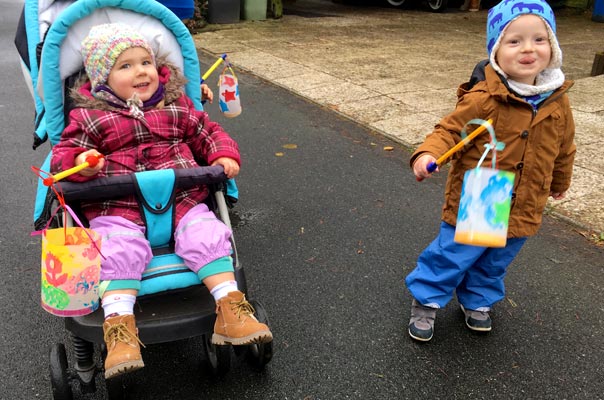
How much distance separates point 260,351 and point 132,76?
133cm

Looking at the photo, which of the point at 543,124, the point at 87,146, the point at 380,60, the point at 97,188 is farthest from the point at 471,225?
the point at 380,60

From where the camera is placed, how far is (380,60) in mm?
8656

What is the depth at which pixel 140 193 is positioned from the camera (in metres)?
2.31

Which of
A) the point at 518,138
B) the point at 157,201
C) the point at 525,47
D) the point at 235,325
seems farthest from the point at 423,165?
the point at 157,201

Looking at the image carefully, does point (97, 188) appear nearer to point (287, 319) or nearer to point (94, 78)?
point (94, 78)

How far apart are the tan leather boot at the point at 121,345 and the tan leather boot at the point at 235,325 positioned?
29 centimetres

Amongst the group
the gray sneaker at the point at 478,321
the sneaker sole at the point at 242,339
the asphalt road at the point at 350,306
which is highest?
the sneaker sole at the point at 242,339

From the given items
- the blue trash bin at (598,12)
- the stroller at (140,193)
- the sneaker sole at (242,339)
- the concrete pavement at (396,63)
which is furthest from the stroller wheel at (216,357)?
the blue trash bin at (598,12)

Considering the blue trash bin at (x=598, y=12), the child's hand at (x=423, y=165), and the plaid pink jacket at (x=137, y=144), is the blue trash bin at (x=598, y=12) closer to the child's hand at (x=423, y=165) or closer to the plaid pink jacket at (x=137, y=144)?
the child's hand at (x=423, y=165)

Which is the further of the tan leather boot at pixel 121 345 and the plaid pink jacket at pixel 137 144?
the plaid pink jacket at pixel 137 144

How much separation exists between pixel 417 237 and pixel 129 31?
220 cm

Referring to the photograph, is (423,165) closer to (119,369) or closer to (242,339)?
(242,339)

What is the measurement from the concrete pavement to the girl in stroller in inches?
107

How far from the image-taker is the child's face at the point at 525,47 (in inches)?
92.1
